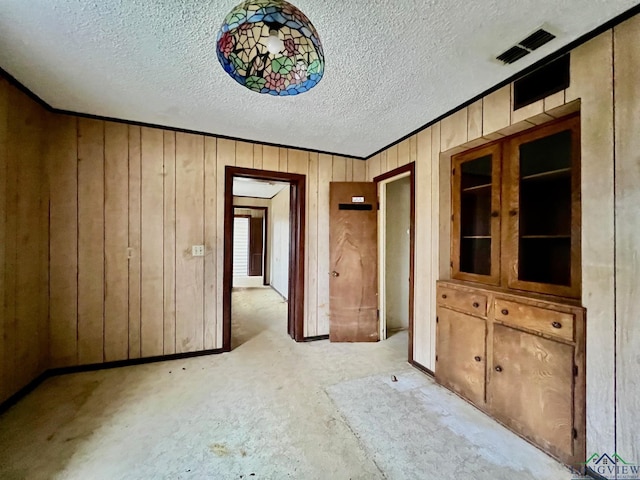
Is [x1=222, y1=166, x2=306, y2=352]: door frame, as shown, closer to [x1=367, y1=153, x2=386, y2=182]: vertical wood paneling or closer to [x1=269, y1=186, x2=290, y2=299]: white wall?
[x1=367, y1=153, x2=386, y2=182]: vertical wood paneling

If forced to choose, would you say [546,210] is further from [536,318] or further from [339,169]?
[339,169]

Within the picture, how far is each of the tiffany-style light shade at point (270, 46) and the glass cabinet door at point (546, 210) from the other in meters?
1.75

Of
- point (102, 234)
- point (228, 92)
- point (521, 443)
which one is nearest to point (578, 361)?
point (521, 443)

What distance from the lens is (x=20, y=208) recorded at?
2086mm

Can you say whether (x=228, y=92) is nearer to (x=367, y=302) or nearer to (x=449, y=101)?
(x=449, y=101)

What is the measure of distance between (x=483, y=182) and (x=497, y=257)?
25.5 inches

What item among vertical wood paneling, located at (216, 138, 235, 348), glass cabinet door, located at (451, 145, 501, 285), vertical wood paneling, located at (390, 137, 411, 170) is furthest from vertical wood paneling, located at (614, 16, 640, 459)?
vertical wood paneling, located at (216, 138, 235, 348)

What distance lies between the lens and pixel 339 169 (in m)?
3.65

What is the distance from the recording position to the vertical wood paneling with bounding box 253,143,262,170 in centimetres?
318

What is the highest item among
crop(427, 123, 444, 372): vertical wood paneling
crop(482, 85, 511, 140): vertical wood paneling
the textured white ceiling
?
the textured white ceiling

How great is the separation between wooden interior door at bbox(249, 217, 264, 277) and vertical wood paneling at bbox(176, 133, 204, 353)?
5027 mm

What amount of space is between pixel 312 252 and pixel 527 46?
2.70m

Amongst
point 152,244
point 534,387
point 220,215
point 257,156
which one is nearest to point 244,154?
point 257,156

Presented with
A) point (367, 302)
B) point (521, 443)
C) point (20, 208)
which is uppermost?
point (20, 208)
